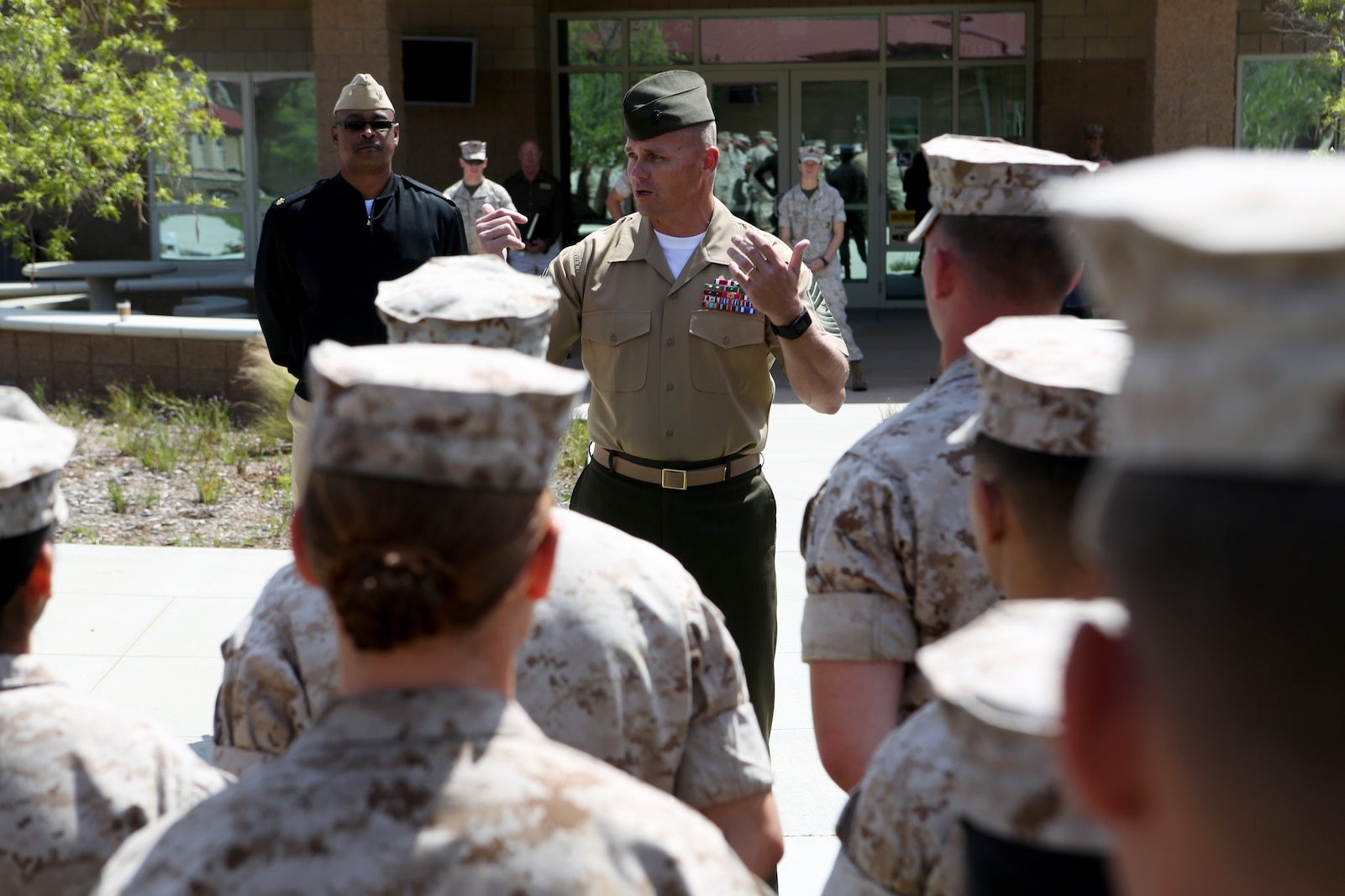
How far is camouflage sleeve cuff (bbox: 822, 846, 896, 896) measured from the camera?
64.9 inches

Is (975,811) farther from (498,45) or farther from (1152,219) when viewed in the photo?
(498,45)

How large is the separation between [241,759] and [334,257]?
11.9 feet

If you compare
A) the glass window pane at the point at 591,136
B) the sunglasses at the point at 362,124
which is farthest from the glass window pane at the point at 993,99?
the sunglasses at the point at 362,124

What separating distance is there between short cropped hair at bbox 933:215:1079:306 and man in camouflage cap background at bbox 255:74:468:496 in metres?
3.24

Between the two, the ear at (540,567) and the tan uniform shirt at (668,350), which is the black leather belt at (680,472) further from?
the ear at (540,567)

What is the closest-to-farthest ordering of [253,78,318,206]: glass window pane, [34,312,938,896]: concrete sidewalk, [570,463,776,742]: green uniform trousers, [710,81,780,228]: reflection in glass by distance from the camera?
[570,463,776,742]: green uniform trousers < [34,312,938,896]: concrete sidewalk < [710,81,780,228]: reflection in glass < [253,78,318,206]: glass window pane

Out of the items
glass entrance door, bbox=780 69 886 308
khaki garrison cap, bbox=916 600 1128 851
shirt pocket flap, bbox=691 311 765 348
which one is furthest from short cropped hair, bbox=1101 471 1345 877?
glass entrance door, bbox=780 69 886 308

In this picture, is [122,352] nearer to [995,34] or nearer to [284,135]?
[284,135]

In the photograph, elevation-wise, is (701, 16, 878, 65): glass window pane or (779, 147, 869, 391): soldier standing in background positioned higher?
(701, 16, 878, 65): glass window pane

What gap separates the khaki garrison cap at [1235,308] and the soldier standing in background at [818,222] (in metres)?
11.5

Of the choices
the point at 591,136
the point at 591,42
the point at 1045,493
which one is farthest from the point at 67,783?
the point at 591,42

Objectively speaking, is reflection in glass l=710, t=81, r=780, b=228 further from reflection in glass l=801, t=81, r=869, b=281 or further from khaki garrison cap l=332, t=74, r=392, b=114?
khaki garrison cap l=332, t=74, r=392, b=114

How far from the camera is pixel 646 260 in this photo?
161 inches

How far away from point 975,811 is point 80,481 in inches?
322
